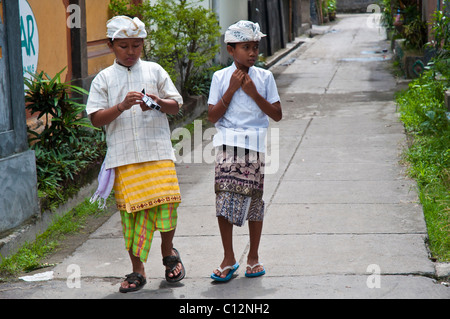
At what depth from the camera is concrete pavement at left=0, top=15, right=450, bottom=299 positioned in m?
4.43

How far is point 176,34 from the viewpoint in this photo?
37.0 feet

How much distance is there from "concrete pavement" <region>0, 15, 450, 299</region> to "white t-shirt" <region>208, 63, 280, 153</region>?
3.12ft

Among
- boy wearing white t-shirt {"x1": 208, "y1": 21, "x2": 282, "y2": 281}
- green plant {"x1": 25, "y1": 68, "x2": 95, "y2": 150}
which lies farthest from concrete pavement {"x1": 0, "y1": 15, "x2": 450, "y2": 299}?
green plant {"x1": 25, "y1": 68, "x2": 95, "y2": 150}

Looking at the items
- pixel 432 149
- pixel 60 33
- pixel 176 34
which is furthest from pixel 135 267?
pixel 176 34

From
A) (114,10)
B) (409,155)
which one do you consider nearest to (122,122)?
(409,155)

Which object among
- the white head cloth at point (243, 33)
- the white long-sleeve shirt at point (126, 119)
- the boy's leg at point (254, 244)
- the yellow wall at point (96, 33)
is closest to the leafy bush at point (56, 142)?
the yellow wall at point (96, 33)

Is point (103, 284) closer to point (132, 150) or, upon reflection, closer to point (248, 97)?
point (132, 150)

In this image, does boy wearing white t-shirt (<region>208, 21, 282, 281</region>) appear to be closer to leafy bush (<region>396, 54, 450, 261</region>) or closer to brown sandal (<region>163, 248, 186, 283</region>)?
brown sandal (<region>163, 248, 186, 283</region>)

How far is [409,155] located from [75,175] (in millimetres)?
3691

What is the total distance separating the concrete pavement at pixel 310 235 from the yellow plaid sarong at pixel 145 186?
0.61 metres

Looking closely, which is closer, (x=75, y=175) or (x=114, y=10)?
(x=75, y=175)

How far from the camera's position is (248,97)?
4457 millimetres

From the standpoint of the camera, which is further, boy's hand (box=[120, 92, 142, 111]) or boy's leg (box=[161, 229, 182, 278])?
boy's leg (box=[161, 229, 182, 278])

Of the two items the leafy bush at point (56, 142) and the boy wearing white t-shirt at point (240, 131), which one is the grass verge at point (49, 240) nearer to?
the leafy bush at point (56, 142)
